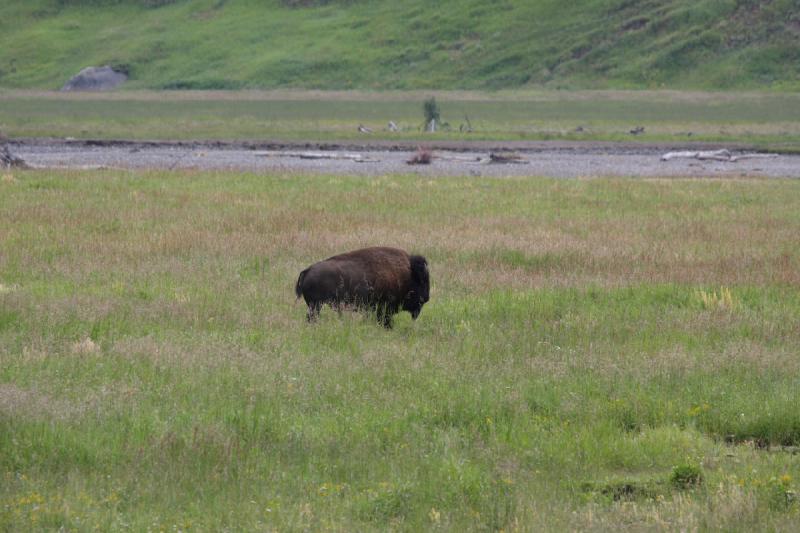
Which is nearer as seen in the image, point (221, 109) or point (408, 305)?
point (408, 305)

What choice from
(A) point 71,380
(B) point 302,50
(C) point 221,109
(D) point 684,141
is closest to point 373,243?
(A) point 71,380

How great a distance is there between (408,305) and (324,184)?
54.3ft

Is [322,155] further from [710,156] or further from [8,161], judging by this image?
[710,156]

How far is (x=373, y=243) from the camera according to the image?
19172 millimetres

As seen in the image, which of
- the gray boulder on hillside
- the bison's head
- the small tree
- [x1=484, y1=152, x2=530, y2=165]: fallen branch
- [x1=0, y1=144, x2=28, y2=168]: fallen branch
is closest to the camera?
the bison's head

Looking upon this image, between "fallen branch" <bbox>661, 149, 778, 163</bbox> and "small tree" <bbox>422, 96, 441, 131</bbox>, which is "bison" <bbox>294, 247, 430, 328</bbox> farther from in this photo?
"small tree" <bbox>422, 96, 441, 131</bbox>

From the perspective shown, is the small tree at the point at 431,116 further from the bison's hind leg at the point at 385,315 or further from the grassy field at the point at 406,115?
the bison's hind leg at the point at 385,315

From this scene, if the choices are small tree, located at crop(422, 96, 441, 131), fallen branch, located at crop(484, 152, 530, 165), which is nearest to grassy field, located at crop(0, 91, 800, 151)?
small tree, located at crop(422, 96, 441, 131)

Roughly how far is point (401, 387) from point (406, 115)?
71.7 m

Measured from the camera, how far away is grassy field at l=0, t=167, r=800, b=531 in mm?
7594

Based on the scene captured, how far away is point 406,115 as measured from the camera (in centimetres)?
8119

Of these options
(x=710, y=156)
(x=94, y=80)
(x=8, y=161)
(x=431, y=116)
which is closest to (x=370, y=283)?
(x=8, y=161)

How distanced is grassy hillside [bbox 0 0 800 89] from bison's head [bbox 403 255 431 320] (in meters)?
88.4

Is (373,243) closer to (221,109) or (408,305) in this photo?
(408,305)
